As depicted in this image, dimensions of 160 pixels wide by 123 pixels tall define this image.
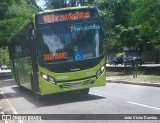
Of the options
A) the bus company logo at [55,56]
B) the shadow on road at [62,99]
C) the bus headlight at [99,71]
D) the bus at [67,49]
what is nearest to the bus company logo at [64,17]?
the bus at [67,49]

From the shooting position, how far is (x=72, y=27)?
15164 mm

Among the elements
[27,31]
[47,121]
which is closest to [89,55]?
[27,31]

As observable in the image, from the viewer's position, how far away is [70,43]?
1509 centimetres

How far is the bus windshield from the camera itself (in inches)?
583

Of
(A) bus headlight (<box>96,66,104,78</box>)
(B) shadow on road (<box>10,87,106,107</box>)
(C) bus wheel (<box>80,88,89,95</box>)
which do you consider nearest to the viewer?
(A) bus headlight (<box>96,66,104,78</box>)

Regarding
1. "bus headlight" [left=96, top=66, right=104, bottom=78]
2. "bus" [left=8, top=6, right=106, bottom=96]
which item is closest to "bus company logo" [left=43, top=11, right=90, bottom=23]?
"bus" [left=8, top=6, right=106, bottom=96]

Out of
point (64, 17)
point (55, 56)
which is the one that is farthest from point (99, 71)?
point (64, 17)

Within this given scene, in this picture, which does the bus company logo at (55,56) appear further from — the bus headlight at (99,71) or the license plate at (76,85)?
the bus headlight at (99,71)

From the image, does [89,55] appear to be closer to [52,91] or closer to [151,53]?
[52,91]

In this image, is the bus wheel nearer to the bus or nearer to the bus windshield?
the bus

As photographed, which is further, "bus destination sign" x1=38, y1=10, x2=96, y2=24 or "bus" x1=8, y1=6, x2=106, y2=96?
"bus destination sign" x1=38, y1=10, x2=96, y2=24

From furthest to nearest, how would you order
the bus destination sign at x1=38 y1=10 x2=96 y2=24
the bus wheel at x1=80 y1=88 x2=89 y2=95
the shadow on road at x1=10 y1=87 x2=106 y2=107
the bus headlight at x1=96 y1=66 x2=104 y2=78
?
the bus wheel at x1=80 y1=88 x2=89 y2=95 < the shadow on road at x1=10 y1=87 x2=106 y2=107 < the bus headlight at x1=96 y1=66 x2=104 y2=78 < the bus destination sign at x1=38 y1=10 x2=96 y2=24

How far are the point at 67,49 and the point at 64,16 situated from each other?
4.49 feet

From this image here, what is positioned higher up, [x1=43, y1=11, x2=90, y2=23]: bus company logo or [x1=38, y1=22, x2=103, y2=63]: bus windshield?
[x1=43, y1=11, x2=90, y2=23]: bus company logo
